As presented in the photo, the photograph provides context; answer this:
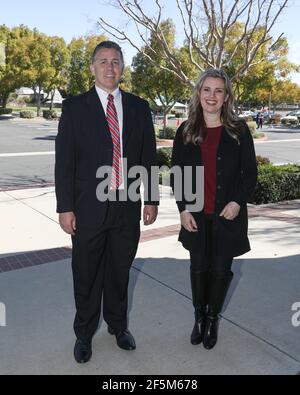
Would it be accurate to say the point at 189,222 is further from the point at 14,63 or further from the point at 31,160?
the point at 14,63

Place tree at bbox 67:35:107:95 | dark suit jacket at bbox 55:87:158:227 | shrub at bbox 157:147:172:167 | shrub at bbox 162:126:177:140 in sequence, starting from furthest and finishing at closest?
tree at bbox 67:35:107:95, shrub at bbox 162:126:177:140, shrub at bbox 157:147:172:167, dark suit jacket at bbox 55:87:158:227

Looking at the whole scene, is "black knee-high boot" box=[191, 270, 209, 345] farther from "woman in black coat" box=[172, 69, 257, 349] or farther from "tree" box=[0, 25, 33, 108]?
"tree" box=[0, 25, 33, 108]

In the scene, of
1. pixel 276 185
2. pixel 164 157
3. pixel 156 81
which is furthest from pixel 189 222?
pixel 156 81

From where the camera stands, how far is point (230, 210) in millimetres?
2730

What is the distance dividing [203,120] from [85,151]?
0.85m

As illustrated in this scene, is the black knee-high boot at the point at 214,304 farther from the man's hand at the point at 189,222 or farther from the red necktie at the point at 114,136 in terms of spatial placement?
the red necktie at the point at 114,136

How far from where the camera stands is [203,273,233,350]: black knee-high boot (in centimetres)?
287

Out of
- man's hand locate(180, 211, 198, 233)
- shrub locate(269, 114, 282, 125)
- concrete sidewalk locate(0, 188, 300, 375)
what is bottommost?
concrete sidewalk locate(0, 188, 300, 375)

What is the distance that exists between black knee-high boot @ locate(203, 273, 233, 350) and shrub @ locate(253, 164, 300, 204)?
15.1ft

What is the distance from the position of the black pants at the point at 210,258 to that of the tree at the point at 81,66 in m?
35.8

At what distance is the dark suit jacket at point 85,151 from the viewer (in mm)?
2543

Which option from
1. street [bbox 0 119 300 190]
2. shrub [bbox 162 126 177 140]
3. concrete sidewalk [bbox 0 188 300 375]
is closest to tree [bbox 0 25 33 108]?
shrub [bbox 162 126 177 140]

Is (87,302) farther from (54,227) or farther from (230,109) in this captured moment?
(54,227)

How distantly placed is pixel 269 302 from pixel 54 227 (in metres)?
3.35
